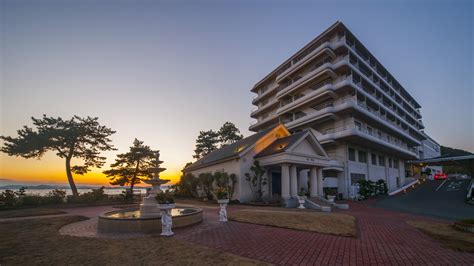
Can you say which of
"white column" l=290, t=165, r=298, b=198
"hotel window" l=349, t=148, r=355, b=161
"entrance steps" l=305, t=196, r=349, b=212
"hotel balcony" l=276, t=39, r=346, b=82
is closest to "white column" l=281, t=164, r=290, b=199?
"white column" l=290, t=165, r=298, b=198

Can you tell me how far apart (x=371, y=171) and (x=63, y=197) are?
146ft

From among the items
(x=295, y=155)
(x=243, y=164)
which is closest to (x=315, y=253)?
(x=295, y=155)

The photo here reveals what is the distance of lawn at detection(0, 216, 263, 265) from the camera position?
19.3ft

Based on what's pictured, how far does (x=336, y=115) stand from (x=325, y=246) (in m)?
31.8

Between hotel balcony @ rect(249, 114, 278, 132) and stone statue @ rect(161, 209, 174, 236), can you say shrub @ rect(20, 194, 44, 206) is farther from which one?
hotel balcony @ rect(249, 114, 278, 132)

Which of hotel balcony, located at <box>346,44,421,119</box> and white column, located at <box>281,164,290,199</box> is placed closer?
white column, located at <box>281,164,290,199</box>

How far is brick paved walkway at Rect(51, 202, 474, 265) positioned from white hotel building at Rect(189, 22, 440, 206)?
558 inches

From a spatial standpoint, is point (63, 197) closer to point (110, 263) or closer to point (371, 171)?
point (110, 263)

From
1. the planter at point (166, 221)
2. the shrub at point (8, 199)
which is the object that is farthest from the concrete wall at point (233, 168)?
the shrub at point (8, 199)

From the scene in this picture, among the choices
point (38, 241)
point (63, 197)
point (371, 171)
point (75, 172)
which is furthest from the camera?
point (371, 171)

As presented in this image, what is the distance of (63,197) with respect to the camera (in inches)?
955

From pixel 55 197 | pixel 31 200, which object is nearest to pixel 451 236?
pixel 55 197

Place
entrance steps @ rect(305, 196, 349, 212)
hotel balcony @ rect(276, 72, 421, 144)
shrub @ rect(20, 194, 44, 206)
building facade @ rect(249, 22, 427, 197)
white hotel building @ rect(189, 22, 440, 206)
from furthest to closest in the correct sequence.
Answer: building facade @ rect(249, 22, 427, 197), hotel balcony @ rect(276, 72, 421, 144), white hotel building @ rect(189, 22, 440, 206), shrub @ rect(20, 194, 44, 206), entrance steps @ rect(305, 196, 349, 212)

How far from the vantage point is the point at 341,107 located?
109 feet
